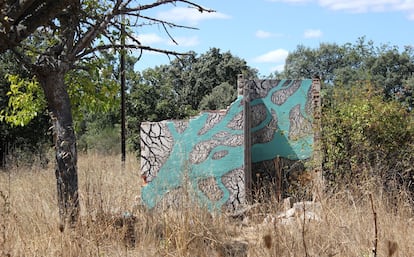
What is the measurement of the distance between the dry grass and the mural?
9.51 feet

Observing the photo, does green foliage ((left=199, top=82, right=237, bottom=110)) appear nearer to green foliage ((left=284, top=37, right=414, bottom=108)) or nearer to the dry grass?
green foliage ((left=284, top=37, right=414, bottom=108))

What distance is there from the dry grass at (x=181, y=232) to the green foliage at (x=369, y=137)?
7.35 feet

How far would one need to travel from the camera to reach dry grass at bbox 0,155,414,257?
173 inches

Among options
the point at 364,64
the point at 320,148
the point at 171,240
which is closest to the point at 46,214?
the point at 171,240

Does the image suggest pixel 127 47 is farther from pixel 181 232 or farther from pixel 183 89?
pixel 183 89

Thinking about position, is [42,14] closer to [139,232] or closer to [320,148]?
[139,232]

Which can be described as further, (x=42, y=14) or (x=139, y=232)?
(x=139, y=232)

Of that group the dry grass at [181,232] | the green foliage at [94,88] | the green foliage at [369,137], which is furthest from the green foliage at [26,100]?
the green foliage at [369,137]

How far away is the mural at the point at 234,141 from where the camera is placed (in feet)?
33.2

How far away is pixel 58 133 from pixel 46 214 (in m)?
1.03

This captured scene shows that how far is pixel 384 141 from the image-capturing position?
900 centimetres

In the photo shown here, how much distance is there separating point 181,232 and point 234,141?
5174 millimetres

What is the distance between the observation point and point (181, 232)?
5.14 m

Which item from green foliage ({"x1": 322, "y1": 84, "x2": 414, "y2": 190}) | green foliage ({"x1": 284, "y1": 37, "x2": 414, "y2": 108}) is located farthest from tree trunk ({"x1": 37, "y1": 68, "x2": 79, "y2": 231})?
green foliage ({"x1": 284, "y1": 37, "x2": 414, "y2": 108})
